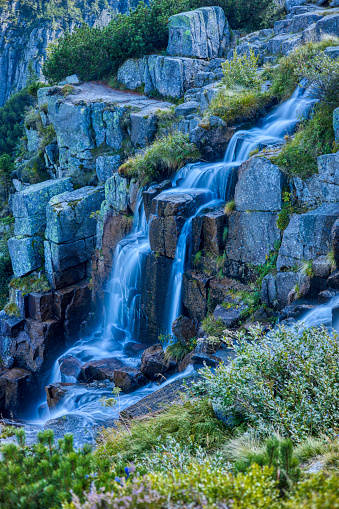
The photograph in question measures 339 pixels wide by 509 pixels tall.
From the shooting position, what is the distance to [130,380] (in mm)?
10039

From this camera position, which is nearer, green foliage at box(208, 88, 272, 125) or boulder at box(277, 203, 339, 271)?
boulder at box(277, 203, 339, 271)

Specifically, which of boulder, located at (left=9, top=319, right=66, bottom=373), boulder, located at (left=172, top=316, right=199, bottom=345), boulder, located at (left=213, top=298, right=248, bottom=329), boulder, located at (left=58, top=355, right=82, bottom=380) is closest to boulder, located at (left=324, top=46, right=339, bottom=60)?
boulder, located at (left=213, top=298, right=248, bottom=329)

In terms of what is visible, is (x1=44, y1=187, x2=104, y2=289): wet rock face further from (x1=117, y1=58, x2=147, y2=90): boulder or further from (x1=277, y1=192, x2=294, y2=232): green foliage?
(x1=277, y1=192, x2=294, y2=232): green foliage

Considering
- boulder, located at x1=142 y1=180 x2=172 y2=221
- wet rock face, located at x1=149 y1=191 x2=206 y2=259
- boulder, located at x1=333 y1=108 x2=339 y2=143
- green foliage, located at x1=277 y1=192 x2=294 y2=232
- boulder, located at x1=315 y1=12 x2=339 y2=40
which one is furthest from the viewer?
boulder, located at x1=315 y1=12 x2=339 y2=40

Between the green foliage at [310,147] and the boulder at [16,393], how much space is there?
11.7 m

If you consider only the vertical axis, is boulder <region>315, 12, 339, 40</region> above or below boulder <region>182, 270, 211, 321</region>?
above

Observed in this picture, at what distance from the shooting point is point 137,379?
1009cm

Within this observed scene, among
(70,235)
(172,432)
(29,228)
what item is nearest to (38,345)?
(70,235)

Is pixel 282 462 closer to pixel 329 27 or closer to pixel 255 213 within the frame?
pixel 255 213

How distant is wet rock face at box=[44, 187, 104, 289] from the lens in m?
16.4

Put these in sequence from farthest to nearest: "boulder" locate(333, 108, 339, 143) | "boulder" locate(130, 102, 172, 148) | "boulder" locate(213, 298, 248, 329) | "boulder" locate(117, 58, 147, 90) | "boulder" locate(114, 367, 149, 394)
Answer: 1. "boulder" locate(117, 58, 147, 90)
2. "boulder" locate(130, 102, 172, 148)
3. "boulder" locate(114, 367, 149, 394)
4. "boulder" locate(213, 298, 248, 329)
5. "boulder" locate(333, 108, 339, 143)

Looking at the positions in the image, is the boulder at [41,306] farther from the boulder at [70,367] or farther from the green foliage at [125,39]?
the green foliage at [125,39]

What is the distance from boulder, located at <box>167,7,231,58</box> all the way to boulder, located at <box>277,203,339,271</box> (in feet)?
47.8

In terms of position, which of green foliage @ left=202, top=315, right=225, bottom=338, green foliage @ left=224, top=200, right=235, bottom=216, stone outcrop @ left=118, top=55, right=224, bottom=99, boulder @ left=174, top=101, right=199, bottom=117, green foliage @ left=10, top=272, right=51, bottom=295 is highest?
stone outcrop @ left=118, top=55, right=224, bottom=99
